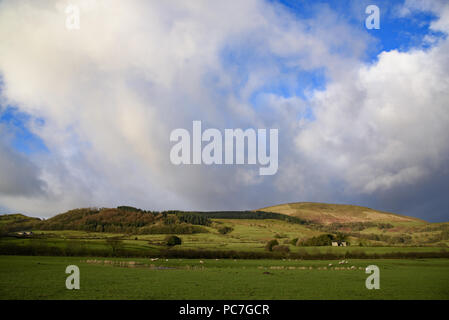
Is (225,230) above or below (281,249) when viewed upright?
below

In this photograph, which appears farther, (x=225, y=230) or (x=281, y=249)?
(x=225, y=230)

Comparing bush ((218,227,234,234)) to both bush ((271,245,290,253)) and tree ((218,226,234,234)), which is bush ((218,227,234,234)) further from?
bush ((271,245,290,253))

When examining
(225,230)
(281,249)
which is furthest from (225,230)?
(281,249)

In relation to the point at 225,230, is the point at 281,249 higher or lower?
higher

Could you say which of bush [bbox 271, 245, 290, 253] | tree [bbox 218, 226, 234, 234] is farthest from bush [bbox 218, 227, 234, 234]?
bush [bbox 271, 245, 290, 253]

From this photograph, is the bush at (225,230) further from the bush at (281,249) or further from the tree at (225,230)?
the bush at (281,249)

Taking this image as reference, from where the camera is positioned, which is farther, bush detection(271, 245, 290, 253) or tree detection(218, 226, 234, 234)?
tree detection(218, 226, 234, 234)

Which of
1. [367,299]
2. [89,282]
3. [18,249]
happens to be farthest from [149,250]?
[367,299]

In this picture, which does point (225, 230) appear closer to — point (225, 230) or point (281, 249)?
point (225, 230)

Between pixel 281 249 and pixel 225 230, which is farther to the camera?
pixel 225 230

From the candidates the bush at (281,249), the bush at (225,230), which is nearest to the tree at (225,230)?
the bush at (225,230)
